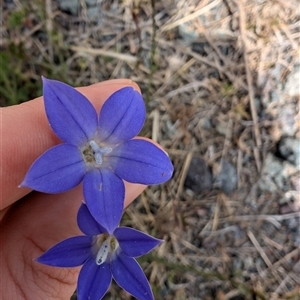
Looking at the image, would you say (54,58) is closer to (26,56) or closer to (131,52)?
(26,56)

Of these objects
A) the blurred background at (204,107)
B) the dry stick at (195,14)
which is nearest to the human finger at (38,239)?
the blurred background at (204,107)

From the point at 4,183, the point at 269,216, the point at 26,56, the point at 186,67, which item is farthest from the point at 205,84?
the point at 4,183

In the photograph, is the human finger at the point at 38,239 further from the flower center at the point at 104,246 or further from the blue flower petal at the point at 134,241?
the blue flower petal at the point at 134,241

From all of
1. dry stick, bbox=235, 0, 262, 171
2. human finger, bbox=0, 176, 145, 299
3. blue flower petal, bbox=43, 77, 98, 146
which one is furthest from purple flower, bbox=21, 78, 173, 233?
dry stick, bbox=235, 0, 262, 171

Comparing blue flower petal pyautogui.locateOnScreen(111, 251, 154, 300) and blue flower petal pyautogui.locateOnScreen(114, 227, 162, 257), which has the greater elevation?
blue flower petal pyautogui.locateOnScreen(114, 227, 162, 257)

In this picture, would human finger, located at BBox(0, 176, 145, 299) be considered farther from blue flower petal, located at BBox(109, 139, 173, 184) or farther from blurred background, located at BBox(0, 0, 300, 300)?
blurred background, located at BBox(0, 0, 300, 300)
